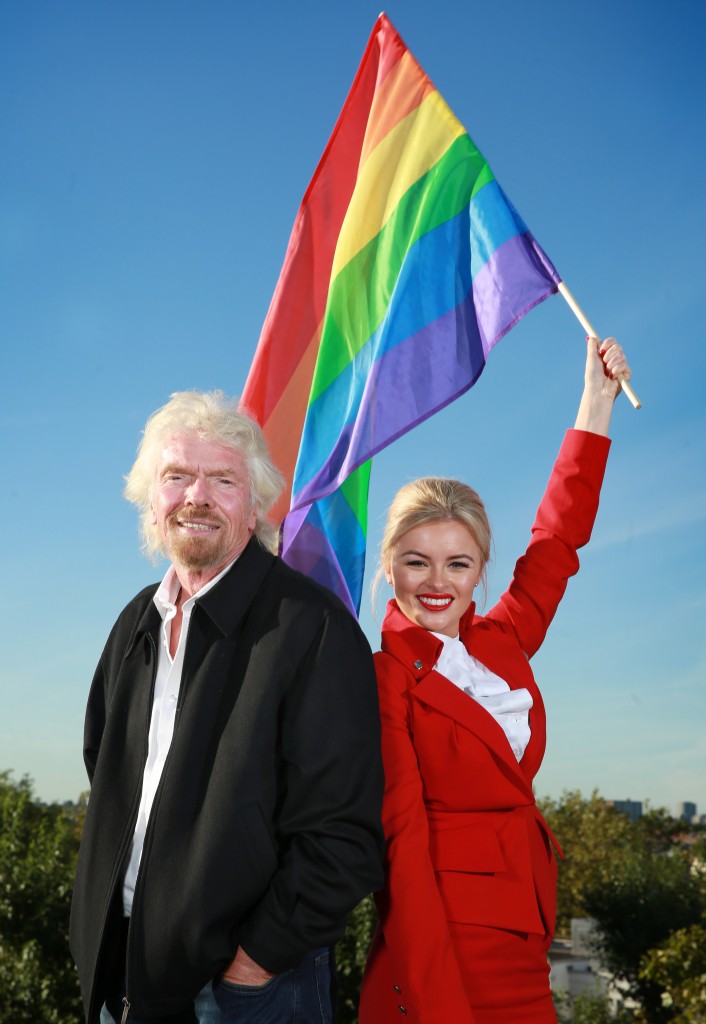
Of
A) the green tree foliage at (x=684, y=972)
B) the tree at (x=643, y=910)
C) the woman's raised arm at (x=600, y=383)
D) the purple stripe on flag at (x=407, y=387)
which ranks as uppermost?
the purple stripe on flag at (x=407, y=387)

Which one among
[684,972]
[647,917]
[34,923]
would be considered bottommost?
[684,972]

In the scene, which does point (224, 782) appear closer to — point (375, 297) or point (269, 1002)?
point (269, 1002)

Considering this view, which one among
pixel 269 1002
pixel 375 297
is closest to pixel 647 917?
pixel 375 297

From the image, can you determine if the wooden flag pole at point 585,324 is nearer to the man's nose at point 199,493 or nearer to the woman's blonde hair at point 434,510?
the woman's blonde hair at point 434,510

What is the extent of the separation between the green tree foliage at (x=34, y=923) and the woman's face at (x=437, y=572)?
74.9ft

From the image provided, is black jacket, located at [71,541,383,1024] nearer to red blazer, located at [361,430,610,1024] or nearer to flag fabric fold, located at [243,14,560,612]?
red blazer, located at [361,430,610,1024]

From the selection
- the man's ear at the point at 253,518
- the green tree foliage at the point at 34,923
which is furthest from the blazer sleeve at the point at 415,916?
the green tree foliage at the point at 34,923

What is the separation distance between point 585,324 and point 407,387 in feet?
2.57

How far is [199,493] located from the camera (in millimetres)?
2977

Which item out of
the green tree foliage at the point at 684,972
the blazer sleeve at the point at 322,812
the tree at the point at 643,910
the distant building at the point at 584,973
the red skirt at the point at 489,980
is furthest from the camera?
the distant building at the point at 584,973

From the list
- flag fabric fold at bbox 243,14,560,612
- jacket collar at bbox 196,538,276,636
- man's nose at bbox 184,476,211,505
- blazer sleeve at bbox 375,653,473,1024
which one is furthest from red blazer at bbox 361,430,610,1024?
flag fabric fold at bbox 243,14,560,612

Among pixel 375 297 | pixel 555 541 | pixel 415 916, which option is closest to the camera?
pixel 415 916

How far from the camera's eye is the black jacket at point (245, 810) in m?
2.56

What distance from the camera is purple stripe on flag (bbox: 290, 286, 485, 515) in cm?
425
